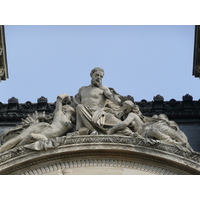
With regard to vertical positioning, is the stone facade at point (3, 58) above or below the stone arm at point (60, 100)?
above

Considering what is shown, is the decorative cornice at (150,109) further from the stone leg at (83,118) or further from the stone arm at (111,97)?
the stone leg at (83,118)

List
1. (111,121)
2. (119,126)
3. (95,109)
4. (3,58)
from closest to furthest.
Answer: (119,126) < (111,121) < (95,109) < (3,58)

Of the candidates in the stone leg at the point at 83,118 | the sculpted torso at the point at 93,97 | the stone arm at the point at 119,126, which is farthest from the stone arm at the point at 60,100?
the stone arm at the point at 119,126

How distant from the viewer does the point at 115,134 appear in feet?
58.3

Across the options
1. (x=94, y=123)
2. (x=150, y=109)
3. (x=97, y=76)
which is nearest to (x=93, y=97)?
(x=97, y=76)

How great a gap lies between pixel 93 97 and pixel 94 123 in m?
1.80

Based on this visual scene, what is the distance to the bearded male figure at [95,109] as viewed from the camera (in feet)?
59.3

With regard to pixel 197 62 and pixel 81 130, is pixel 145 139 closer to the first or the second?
pixel 81 130

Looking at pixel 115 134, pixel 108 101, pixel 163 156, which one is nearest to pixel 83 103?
pixel 108 101

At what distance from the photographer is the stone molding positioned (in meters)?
16.6

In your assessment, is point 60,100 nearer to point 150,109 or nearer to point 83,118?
point 83,118

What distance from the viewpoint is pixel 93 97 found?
19734mm

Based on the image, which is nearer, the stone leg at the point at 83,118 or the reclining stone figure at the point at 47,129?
the reclining stone figure at the point at 47,129

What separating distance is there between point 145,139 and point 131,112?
191 centimetres
